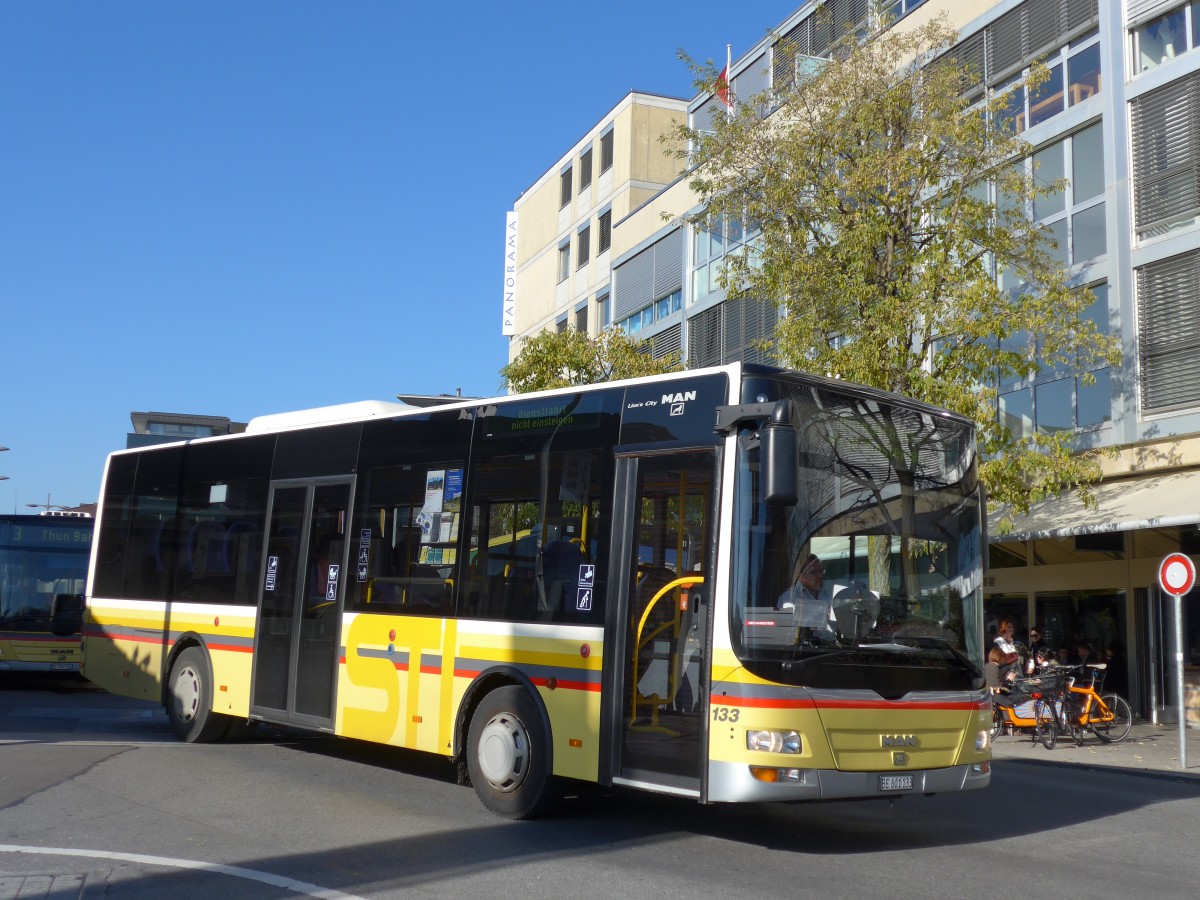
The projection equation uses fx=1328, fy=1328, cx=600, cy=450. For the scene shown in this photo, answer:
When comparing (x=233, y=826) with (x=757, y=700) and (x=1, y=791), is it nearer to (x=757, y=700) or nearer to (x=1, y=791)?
(x=1, y=791)

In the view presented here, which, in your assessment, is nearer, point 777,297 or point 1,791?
point 1,791

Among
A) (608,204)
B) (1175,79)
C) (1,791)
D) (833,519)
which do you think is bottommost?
(1,791)

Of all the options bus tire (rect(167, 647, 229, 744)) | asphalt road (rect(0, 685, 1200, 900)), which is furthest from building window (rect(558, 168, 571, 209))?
asphalt road (rect(0, 685, 1200, 900))

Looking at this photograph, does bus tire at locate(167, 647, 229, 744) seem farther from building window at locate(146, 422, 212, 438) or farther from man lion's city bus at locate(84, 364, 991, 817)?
building window at locate(146, 422, 212, 438)

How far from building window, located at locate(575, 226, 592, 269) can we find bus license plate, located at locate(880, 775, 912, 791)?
135 ft

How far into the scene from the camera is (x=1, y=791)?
10.2 m

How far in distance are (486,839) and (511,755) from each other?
96 cm

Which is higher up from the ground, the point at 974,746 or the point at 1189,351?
the point at 1189,351

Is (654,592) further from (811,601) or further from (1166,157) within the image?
(1166,157)

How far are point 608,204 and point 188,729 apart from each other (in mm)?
36063

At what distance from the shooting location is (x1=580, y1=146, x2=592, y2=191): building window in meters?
50.1

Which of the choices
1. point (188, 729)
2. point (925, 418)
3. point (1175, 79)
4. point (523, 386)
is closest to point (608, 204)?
point (523, 386)

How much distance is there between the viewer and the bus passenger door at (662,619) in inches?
328

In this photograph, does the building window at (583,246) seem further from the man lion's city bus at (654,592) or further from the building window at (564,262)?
the man lion's city bus at (654,592)
